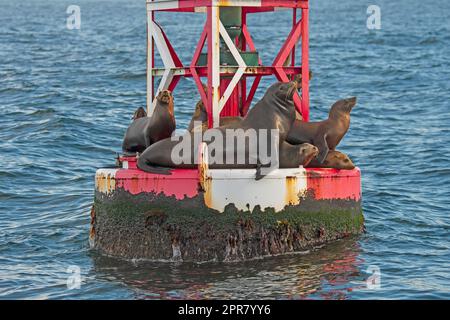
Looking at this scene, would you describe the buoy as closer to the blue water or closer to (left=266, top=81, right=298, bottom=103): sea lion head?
the blue water

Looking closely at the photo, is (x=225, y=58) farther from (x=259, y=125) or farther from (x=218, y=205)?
(x=218, y=205)

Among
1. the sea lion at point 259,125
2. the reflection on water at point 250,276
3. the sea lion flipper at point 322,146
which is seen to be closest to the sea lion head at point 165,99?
the sea lion at point 259,125

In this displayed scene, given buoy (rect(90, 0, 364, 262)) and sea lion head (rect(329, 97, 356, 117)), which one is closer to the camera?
buoy (rect(90, 0, 364, 262))

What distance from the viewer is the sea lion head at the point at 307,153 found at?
44.5 feet

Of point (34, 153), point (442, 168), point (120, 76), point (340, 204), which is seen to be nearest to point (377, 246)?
point (340, 204)

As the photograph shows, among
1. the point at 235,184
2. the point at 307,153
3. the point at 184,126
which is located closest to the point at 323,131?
the point at 307,153

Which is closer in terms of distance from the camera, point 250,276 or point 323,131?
point 250,276

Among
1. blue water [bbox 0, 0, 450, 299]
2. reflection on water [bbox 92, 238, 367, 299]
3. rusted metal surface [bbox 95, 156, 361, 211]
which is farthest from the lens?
rusted metal surface [bbox 95, 156, 361, 211]

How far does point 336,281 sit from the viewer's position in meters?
12.6

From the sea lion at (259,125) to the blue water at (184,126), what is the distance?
1224mm

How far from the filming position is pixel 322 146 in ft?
45.9

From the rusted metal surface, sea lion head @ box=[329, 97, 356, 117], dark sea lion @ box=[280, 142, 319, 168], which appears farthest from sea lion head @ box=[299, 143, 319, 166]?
sea lion head @ box=[329, 97, 356, 117]

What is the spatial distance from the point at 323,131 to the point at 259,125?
96 centimetres

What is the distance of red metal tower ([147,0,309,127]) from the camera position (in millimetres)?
13922
